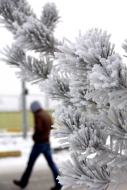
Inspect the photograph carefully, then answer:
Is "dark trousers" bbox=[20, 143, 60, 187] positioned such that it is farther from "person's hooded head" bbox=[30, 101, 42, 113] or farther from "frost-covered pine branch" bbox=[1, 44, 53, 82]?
"frost-covered pine branch" bbox=[1, 44, 53, 82]

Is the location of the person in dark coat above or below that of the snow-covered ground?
above

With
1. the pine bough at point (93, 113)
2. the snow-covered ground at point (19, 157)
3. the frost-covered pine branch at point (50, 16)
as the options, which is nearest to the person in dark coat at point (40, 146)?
the snow-covered ground at point (19, 157)

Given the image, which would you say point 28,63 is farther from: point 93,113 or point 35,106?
point 35,106

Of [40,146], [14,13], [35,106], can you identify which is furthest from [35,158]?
[14,13]

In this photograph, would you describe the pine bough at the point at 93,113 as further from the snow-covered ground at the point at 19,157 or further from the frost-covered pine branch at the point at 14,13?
the snow-covered ground at the point at 19,157

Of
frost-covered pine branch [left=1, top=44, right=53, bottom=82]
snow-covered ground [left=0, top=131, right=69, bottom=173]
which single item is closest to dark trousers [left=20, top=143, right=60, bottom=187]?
snow-covered ground [left=0, top=131, right=69, bottom=173]

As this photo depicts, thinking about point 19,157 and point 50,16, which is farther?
point 19,157

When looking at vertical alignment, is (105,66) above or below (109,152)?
above

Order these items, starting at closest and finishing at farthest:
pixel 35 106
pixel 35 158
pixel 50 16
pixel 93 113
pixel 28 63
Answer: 1. pixel 93 113
2. pixel 28 63
3. pixel 50 16
4. pixel 35 158
5. pixel 35 106

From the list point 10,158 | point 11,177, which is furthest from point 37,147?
point 10,158

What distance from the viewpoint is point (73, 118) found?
4.86 feet

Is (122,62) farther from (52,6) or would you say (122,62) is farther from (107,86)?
(52,6)

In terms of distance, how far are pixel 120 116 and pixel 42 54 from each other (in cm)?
118

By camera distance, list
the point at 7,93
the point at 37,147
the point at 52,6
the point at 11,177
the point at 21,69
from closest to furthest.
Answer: the point at 21,69, the point at 52,6, the point at 37,147, the point at 11,177, the point at 7,93
